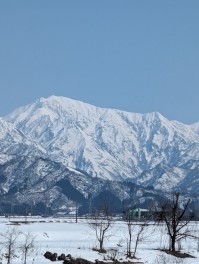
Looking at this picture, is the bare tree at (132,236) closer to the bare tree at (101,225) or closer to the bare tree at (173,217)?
the bare tree at (101,225)

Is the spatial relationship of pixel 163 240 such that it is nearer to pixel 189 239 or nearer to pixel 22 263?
pixel 189 239

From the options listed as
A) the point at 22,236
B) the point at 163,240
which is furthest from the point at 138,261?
the point at 163,240

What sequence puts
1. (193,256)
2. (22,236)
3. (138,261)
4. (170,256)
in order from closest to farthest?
(138,261)
(170,256)
(193,256)
(22,236)

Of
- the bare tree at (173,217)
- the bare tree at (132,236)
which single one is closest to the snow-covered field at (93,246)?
the bare tree at (132,236)

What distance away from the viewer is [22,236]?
86500 mm

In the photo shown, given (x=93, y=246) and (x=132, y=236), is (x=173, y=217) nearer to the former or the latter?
(x=93, y=246)

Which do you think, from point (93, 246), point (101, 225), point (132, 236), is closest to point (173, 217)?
point (101, 225)

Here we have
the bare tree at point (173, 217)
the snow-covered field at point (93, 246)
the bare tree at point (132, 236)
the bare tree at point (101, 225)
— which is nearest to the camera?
the snow-covered field at point (93, 246)

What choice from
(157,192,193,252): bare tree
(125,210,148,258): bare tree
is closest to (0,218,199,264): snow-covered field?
(125,210,148,258): bare tree

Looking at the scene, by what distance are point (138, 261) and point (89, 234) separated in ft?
129

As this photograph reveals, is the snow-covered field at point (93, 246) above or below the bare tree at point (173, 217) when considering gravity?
below

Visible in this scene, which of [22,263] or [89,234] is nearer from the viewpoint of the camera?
[22,263]

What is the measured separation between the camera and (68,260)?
57094 millimetres

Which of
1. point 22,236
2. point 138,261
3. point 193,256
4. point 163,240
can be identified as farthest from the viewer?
point 163,240
